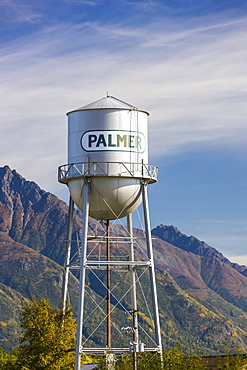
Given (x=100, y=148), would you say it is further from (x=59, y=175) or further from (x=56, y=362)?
(x=56, y=362)

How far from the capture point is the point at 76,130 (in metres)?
52.6

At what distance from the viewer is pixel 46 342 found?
196 feet

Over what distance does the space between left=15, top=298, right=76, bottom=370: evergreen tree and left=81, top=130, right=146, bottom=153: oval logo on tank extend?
1563 cm

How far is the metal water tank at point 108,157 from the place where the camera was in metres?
51.5

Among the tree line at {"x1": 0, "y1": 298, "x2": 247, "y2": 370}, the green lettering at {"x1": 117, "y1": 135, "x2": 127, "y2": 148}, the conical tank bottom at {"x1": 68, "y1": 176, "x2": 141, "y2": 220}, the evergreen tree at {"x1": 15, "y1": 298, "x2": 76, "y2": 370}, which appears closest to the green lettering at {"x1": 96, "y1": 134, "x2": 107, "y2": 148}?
the green lettering at {"x1": 117, "y1": 135, "x2": 127, "y2": 148}

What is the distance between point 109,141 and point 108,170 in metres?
1.81

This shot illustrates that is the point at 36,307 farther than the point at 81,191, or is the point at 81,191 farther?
the point at 36,307

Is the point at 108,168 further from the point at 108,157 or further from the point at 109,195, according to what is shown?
the point at 109,195

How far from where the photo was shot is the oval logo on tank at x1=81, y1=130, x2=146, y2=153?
51.5 metres

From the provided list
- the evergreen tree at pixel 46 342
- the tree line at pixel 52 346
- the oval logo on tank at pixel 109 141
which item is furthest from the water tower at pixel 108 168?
the evergreen tree at pixel 46 342

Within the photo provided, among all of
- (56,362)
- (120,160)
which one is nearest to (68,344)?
(56,362)

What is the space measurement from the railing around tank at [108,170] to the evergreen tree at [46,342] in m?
13.0

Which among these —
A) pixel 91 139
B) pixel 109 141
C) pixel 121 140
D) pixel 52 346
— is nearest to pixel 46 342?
pixel 52 346

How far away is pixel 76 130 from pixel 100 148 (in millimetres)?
2196
